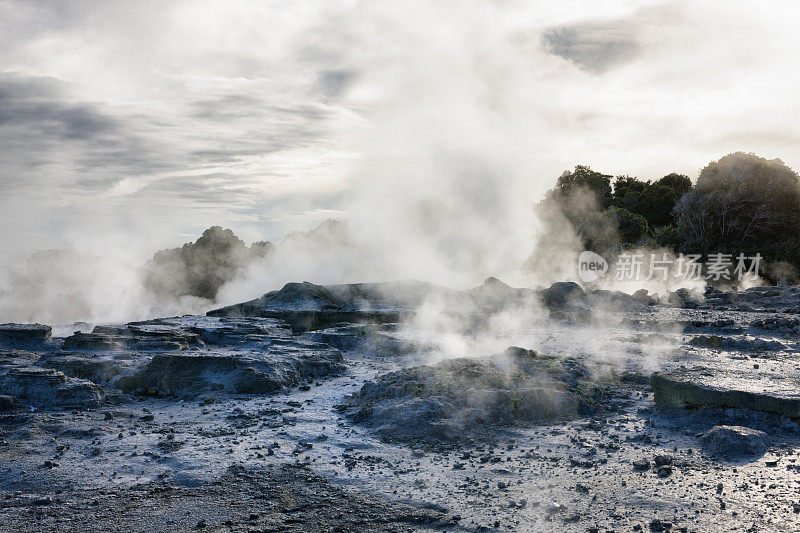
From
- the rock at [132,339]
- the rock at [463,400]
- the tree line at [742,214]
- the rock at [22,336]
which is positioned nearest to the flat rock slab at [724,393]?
the rock at [463,400]

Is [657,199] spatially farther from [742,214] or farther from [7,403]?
[7,403]

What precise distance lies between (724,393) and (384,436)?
13.9ft

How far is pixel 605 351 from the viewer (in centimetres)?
1191

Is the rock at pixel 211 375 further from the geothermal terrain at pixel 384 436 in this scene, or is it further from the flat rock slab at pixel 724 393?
the flat rock slab at pixel 724 393

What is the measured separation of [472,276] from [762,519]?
105 feet

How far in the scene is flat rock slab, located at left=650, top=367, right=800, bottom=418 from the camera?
20.7 feet

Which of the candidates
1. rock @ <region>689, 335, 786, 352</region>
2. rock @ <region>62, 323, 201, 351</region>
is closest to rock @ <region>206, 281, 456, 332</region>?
rock @ <region>62, 323, 201, 351</region>

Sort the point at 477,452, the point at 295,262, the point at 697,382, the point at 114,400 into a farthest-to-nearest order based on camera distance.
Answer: the point at 295,262 → the point at 114,400 → the point at 697,382 → the point at 477,452

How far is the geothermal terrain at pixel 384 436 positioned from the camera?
432 centimetres

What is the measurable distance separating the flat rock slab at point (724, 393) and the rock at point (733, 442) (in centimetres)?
74

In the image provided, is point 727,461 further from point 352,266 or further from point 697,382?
point 352,266

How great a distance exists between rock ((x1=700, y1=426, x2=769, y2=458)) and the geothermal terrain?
0.02m

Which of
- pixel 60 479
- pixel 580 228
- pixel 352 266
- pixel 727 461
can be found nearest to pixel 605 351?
pixel 727 461

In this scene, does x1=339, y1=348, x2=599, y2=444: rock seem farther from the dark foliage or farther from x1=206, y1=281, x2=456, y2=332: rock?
the dark foliage
